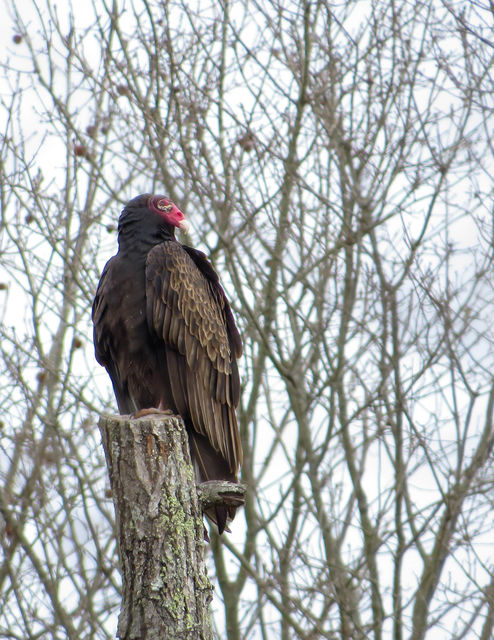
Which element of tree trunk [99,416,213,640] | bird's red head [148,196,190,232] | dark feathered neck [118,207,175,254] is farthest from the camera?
bird's red head [148,196,190,232]

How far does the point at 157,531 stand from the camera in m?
2.67

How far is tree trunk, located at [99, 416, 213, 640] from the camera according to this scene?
2.60 metres

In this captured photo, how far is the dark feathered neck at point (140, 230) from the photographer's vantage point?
3900 mm

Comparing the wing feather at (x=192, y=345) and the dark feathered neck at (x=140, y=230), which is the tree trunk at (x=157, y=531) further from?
the dark feathered neck at (x=140, y=230)

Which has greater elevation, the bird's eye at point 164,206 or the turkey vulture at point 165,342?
the bird's eye at point 164,206

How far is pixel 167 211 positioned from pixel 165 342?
68 cm

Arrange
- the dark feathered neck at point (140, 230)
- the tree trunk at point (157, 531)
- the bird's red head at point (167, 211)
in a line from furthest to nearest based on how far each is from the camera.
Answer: the bird's red head at point (167, 211) → the dark feathered neck at point (140, 230) → the tree trunk at point (157, 531)

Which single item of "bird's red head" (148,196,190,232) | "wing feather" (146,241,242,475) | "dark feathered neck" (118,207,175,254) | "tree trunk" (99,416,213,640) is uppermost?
"bird's red head" (148,196,190,232)

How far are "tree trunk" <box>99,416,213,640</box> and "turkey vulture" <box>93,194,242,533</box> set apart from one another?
932 millimetres

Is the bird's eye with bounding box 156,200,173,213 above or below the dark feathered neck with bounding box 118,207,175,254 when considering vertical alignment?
above

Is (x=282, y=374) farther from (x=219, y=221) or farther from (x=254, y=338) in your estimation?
(x=219, y=221)

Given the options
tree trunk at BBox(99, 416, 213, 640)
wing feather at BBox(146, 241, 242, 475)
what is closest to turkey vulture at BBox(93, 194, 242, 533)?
wing feather at BBox(146, 241, 242, 475)

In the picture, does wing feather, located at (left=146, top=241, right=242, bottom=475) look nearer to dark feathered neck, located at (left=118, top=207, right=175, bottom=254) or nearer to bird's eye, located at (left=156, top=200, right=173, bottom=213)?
dark feathered neck, located at (left=118, top=207, right=175, bottom=254)

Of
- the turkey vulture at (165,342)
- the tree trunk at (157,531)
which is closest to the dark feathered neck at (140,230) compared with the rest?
the turkey vulture at (165,342)
